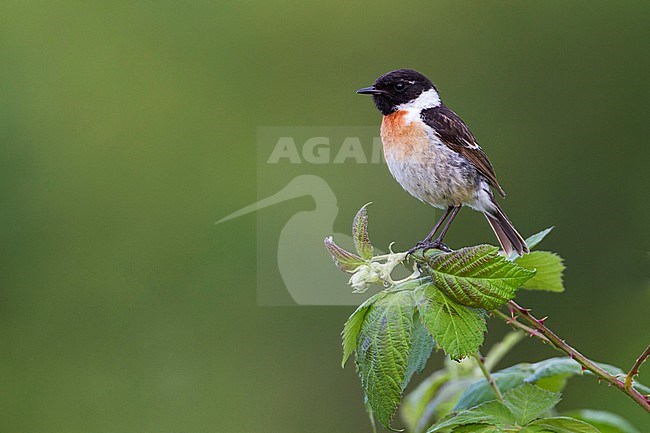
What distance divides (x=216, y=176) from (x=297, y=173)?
Result: 640 mm

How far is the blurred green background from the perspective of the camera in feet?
19.4

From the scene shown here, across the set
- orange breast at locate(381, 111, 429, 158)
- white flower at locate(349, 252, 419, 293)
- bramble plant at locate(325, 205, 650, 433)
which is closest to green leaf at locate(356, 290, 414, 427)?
bramble plant at locate(325, 205, 650, 433)

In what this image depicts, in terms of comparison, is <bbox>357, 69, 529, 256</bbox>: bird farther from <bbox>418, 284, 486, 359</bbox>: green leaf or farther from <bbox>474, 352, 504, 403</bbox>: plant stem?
<bbox>418, 284, 486, 359</bbox>: green leaf

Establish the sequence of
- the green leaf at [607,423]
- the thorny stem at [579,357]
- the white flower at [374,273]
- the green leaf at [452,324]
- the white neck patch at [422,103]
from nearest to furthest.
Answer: the thorny stem at [579,357] → the green leaf at [452,324] → the white flower at [374,273] → the green leaf at [607,423] → the white neck patch at [422,103]

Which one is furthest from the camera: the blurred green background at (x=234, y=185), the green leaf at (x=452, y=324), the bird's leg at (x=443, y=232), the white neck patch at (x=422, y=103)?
the blurred green background at (x=234, y=185)

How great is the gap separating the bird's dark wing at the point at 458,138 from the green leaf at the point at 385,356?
115 centimetres

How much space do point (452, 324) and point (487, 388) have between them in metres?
0.28

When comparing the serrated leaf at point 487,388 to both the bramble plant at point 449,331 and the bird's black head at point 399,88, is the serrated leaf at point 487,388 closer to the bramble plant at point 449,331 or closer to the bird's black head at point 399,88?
the bramble plant at point 449,331

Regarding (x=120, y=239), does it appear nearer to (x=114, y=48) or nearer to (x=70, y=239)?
(x=70, y=239)

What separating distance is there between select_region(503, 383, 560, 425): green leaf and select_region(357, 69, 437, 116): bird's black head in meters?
1.47

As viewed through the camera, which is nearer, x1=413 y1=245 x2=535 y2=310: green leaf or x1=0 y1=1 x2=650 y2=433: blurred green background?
x1=413 y1=245 x2=535 y2=310: green leaf

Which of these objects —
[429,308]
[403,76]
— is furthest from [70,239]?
[429,308]

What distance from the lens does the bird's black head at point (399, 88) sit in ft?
9.34

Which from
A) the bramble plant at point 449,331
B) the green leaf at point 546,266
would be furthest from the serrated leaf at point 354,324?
the green leaf at point 546,266
